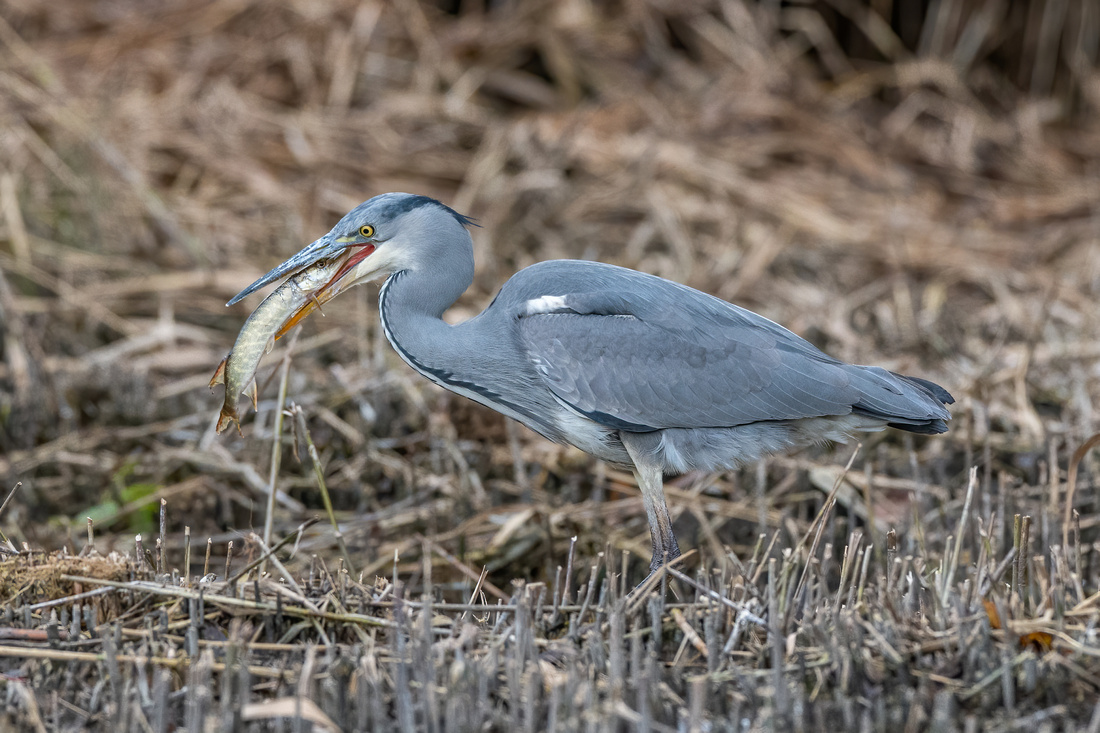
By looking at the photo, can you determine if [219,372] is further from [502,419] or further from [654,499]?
[502,419]

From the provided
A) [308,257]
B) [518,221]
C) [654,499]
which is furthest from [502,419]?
[518,221]

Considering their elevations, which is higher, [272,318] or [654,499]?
[272,318]

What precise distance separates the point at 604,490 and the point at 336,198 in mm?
3294

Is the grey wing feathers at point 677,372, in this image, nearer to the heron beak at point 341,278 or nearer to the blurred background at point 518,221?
the blurred background at point 518,221

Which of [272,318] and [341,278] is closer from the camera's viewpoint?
[272,318]

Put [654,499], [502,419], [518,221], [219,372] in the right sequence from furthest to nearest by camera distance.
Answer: [518,221]
[502,419]
[654,499]
[219,372]

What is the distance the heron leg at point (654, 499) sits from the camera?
3578 mm

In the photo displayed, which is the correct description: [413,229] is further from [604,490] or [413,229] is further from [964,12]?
[964,12]

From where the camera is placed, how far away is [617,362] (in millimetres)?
3531

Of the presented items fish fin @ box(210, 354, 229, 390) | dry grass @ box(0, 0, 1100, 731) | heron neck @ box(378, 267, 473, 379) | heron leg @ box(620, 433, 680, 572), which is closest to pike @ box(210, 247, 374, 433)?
fish fin @ box(210, 354, 229, 390)

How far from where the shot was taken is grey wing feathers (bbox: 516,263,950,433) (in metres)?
3.50

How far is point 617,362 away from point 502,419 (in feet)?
4.65

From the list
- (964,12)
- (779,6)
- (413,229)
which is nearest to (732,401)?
(413,229)

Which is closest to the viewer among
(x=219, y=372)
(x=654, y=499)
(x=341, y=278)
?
(x=219, y=372)
